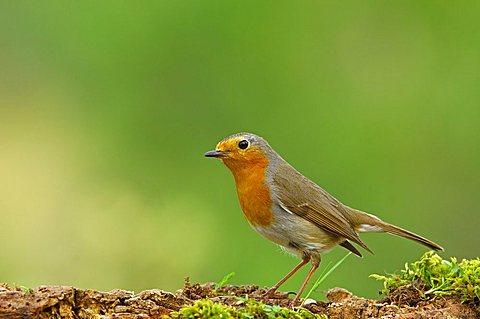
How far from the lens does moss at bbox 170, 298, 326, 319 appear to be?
4.97 metres

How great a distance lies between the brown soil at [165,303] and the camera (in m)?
4.92

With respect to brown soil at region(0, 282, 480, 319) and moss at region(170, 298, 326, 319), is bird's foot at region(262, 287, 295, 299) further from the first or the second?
moss at region(170, 298, 326, 319)

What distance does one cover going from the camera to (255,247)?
1009 cm

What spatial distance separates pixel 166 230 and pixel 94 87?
2.36 meters

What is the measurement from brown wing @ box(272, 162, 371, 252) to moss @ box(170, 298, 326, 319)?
6.93ft

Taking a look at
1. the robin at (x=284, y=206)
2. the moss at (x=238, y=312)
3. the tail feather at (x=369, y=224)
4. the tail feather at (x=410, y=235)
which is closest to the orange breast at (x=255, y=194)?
the robin at (x=284, y=206)

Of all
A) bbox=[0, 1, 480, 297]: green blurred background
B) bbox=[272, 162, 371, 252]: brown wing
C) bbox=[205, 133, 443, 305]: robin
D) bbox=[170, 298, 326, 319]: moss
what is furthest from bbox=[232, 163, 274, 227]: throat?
bbox=[0, 1, 480, 297]: green blurred background

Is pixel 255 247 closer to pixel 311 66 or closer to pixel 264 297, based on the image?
pixel 311 66

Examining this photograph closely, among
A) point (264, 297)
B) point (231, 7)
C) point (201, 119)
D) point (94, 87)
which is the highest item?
point (231, 7)

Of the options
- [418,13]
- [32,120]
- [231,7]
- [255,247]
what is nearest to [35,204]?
[32,120]

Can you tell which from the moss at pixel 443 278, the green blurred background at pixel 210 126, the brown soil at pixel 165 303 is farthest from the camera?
the green blurred background at pixel 210 126

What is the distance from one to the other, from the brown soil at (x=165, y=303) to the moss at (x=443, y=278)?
7 cm

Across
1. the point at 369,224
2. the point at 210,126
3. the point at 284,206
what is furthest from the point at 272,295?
the point at 210,126

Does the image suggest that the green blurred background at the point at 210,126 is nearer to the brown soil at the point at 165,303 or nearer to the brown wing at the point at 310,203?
the brown wing at the point at 310,203
